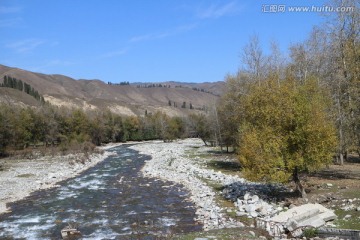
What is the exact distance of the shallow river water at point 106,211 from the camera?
2205 cm

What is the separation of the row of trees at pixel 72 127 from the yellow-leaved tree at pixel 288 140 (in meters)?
65.1

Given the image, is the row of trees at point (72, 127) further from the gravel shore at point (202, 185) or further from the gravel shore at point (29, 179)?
the gravel shore at point (202, 185)

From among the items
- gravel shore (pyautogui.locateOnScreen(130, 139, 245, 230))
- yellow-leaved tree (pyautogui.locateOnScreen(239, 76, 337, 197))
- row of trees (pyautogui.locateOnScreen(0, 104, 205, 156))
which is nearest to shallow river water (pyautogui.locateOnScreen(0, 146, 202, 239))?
gravel shore (pyautogui.locateOnScreen(130, 139, 245, 230))

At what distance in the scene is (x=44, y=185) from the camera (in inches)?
1578

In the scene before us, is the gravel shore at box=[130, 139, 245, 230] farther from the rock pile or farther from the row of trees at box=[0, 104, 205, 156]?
the row of trees at box=[0, 104, 205, 156]

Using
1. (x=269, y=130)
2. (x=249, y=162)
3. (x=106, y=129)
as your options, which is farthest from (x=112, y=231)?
(x=106, y=129)

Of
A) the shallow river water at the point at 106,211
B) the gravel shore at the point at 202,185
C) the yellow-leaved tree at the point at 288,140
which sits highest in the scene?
the yellow-leaved tree at the point at 288,140

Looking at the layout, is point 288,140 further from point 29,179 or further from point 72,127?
point 72,127

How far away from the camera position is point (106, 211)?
27750 millimetres

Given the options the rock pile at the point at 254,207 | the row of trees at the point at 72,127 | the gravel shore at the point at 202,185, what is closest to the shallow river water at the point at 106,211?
the gravel shore at the point at 202,185

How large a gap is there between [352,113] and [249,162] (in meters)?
13.5

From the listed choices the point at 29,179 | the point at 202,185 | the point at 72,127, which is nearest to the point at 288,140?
the point at 202,185

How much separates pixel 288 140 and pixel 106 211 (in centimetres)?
1459

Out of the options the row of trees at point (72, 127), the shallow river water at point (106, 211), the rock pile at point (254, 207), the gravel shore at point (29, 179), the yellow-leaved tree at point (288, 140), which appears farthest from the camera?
the row of trees at point (72, 127)
